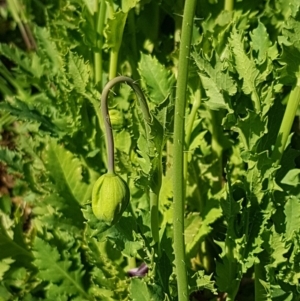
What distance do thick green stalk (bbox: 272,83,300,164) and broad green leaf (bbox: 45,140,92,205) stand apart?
1.60ft

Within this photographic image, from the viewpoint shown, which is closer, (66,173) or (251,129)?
(251,129)

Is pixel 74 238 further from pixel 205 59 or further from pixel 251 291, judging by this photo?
pixel 205 59

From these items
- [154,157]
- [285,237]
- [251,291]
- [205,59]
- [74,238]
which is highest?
[205,59]

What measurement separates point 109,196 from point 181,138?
0.48ft

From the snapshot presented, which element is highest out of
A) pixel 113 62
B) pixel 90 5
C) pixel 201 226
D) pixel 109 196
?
pixel 90 5

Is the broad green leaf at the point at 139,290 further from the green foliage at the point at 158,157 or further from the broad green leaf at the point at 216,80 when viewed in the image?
the broad green leaf at the point at 216,80

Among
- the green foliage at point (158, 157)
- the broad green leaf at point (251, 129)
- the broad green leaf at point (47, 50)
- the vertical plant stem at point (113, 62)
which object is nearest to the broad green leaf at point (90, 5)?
the green foliage at point (158, 157)

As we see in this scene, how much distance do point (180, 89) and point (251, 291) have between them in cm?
81

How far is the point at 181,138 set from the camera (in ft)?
3.05

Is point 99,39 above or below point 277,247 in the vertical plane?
above

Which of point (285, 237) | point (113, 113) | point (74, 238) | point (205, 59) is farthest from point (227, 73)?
point (74, 238)

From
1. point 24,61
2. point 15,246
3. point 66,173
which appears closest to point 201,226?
point 66,173

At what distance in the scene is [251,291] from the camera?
5.11ft

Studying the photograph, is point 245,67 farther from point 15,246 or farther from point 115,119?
point 15,246
